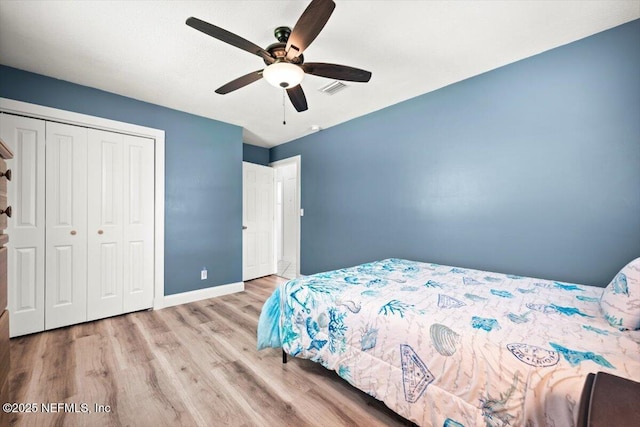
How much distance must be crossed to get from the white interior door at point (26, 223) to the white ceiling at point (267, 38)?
613 mm

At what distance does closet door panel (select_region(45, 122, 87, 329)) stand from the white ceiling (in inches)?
25.4

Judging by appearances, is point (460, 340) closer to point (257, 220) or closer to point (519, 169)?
point (519, 169)

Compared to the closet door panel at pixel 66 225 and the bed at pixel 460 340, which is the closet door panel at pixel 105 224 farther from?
the bed at pixel 460 340

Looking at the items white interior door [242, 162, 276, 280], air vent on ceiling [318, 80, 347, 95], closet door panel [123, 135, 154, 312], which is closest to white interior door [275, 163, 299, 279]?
white interior door [242, 162, 276, 280]

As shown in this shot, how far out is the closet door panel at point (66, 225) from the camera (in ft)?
8.63

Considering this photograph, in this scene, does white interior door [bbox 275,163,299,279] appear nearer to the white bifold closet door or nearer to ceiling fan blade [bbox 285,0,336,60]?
the white bifold closet door

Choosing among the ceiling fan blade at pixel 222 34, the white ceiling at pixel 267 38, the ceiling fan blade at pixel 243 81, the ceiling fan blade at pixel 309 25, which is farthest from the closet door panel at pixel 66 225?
the ceiling fan blade at pixel 309 25

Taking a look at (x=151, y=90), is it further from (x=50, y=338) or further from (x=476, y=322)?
(x=476, y=322)

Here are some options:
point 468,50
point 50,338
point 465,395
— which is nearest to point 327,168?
point 468,50

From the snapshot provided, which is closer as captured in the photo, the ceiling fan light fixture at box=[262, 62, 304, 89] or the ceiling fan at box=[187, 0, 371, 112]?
the ceiling fan at box=[187, 0, 371, 112]

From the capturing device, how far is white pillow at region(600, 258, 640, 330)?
1.21 metres

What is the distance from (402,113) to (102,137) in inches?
131

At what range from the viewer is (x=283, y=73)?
5.82ft

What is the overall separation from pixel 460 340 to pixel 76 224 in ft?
11.5
